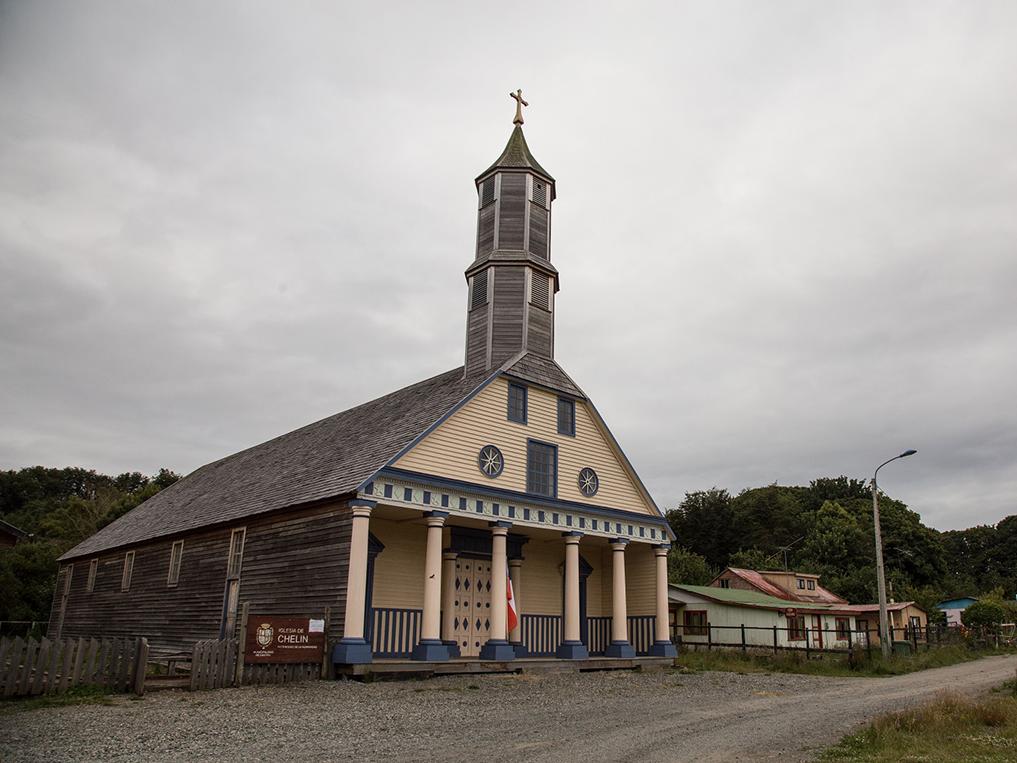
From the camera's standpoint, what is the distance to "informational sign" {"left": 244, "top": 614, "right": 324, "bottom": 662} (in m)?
16.7

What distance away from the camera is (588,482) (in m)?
25.4

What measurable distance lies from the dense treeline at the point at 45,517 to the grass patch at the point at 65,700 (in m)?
27.7

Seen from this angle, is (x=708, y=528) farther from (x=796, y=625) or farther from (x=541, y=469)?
(x=541, y=469)

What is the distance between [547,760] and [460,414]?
13484 millimetres

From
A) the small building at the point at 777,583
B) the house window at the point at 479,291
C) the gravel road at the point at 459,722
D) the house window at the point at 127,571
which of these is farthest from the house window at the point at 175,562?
the small building at the point at 777,583

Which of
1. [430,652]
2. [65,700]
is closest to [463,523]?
[430,652]

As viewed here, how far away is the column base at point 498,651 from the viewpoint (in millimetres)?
20769

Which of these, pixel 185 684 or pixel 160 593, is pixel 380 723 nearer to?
pixel 185 684

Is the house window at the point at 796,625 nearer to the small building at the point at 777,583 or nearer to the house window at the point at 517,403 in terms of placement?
the small building at the point at 777,583

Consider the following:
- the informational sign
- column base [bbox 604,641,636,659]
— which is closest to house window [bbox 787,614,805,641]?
column base [bbox 604,641,636,659]

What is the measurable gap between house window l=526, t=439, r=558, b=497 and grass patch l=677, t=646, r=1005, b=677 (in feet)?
22.2

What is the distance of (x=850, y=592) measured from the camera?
62406 mm

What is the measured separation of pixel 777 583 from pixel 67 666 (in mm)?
43834

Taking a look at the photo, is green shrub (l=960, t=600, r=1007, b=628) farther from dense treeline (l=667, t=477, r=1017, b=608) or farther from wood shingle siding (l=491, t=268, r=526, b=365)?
wood shingle siding (l=491, t=268, r=526, b=365)
